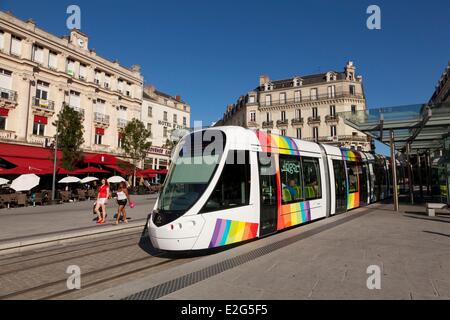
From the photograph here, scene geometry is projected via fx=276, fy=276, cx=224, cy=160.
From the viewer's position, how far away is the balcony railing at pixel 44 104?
24.7 meters

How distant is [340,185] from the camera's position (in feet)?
36.9

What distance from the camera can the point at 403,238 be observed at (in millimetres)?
6914

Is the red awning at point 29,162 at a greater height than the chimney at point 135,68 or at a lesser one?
lesser

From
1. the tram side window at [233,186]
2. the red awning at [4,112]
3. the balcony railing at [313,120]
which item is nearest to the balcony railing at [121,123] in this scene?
the red awning at [4,112]

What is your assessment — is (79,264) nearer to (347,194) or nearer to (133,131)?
(347,194)

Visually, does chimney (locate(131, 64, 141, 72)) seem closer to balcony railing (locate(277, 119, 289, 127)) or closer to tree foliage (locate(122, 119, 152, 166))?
tree foliage (locate(122, 119, 152, 166))

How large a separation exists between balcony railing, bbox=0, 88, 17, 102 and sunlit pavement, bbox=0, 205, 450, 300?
21.7m

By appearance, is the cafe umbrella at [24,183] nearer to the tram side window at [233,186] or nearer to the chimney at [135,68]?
the tram side window at [233,186]

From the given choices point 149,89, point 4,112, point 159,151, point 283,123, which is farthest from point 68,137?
point 283,123

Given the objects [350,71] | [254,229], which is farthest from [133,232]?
[350,71]

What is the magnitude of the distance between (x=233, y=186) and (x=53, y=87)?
2686 centimetres

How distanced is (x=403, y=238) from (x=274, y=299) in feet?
16.8

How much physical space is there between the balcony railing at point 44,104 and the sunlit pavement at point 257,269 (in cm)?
2237

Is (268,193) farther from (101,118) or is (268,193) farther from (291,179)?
(101,118)
